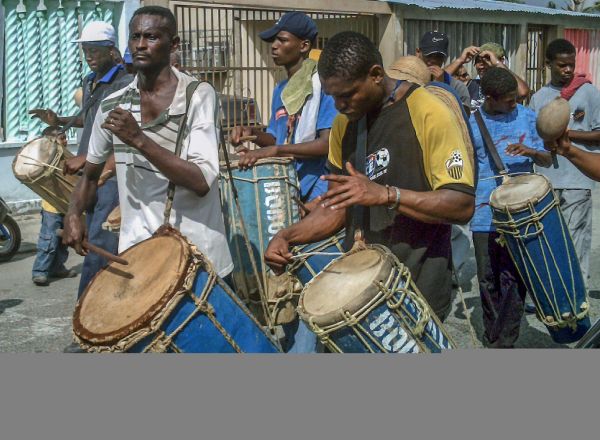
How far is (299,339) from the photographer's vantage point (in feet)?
14.6

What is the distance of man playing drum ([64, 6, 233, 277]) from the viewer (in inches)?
132

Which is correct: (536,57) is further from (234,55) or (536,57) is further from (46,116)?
(46,116)

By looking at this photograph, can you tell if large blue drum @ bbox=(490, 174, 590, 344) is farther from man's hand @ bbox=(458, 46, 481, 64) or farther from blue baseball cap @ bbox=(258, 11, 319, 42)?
man's hand @ bbox=(458, 46, 481, 64)

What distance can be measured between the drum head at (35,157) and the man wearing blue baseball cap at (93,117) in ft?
0.91

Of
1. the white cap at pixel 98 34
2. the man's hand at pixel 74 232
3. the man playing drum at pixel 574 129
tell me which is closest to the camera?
the man's hand at pixel 74 232

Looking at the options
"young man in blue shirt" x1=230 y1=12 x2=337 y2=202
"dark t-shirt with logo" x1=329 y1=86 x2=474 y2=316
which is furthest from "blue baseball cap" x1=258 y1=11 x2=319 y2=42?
"dark t-shirt with logo" x1=329 y1=86 x2=474 y2=316

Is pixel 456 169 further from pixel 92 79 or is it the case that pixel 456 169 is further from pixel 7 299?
pixel 7 299

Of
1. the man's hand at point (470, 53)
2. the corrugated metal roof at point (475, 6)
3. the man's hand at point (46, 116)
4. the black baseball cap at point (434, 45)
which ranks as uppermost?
the corrugated metal roof at point (475, 6)

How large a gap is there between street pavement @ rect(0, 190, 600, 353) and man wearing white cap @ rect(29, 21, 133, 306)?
0.81m

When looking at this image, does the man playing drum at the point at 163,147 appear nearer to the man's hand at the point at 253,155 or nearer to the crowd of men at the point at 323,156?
the crowd of men at the point at 323,156

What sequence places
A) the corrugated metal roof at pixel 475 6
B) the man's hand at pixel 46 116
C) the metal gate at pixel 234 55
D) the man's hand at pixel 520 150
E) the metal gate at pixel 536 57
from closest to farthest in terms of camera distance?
the man's hand at pixel 520 150
the man's hand at pixel 46 116
the metal gate at pixel 234 55
the corrugated metal roof at pixel 475 6
the metal gate at pixel 536 57

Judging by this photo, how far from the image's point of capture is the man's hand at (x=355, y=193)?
2846 mm

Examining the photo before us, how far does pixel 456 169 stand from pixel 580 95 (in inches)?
134

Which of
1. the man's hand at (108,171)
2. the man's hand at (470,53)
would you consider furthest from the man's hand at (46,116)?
the man's hand at (470,53)
